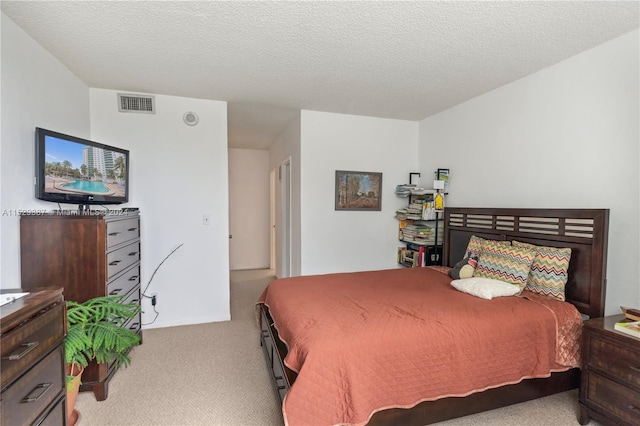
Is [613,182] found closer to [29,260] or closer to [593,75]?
[593,75]

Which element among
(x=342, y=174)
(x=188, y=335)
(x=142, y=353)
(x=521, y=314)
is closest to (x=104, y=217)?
(x=142, y=353)

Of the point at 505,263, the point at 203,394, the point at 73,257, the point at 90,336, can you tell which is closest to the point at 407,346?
the point at 505,263

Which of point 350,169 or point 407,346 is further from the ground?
point 350,169

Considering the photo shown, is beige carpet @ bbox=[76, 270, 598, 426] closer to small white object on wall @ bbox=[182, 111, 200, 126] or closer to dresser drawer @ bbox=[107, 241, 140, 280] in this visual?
dresser drawer @ bbox=[107, 241, 140, 280]

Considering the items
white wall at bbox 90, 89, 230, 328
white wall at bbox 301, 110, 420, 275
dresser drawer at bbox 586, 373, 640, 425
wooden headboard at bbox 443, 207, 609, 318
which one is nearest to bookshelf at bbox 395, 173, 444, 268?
white wall at bbox 301, 110, 420, 275

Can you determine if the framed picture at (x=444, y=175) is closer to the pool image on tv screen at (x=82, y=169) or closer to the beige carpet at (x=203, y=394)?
the beige carpet at (x=203, y=394)

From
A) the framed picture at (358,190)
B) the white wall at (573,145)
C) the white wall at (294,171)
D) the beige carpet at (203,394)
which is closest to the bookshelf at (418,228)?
the framed picture at (358,190)

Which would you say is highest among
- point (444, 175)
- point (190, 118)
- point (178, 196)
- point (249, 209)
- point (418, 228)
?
point (190, 118)

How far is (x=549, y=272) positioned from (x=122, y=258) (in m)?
3.25

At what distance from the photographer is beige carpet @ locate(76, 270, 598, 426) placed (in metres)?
1.81

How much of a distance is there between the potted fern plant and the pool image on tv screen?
2.83 ft

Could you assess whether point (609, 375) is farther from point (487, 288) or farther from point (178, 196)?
point (178, 196)

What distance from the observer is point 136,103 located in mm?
3000

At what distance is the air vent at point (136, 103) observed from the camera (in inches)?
117
